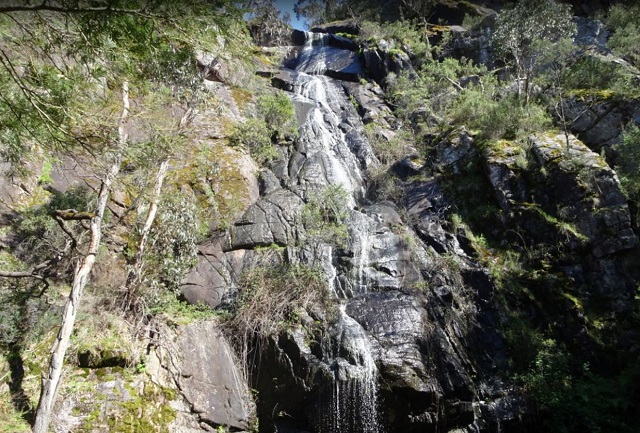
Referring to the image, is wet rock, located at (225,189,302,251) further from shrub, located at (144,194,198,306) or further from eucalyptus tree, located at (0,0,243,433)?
eucalyptus tree, located at (0,0,243,433)

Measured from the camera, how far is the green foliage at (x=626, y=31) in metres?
17.3

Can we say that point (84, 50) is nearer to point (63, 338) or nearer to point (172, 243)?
point (63, 338)

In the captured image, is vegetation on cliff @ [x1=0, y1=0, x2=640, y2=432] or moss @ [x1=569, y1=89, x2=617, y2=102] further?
moss @ [x1=569, y1=89, x2=617, y2=102]

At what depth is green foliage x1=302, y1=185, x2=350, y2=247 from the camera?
11.2 meters

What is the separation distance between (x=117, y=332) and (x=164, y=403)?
1.65 m

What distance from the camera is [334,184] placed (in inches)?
539

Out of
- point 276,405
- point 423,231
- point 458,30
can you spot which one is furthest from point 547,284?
point 458,30

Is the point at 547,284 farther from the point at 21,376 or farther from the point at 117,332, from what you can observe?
the point at 21,376

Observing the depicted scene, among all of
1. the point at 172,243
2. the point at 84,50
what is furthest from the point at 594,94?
the point at 84,50

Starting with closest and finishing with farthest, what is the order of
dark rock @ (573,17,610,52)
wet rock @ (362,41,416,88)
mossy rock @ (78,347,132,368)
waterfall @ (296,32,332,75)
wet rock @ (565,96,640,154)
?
mossy rock @ (78,347,132,368)
wet rock @ (565,96,640,154)
dark rock @ (573,17,610,52)
wet rock @ (362,41,416,88)
waterfall @ (296,32,332,75)

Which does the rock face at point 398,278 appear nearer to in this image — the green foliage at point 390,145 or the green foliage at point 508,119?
the green foliage at point 390,145

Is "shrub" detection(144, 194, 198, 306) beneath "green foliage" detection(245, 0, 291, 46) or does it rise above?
beneath

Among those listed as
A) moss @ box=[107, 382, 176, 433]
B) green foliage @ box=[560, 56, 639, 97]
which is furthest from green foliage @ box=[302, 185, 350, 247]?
green foliage @ box=[560, 56, 639, 97]

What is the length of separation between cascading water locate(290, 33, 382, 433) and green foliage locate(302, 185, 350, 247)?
48 centimetres
